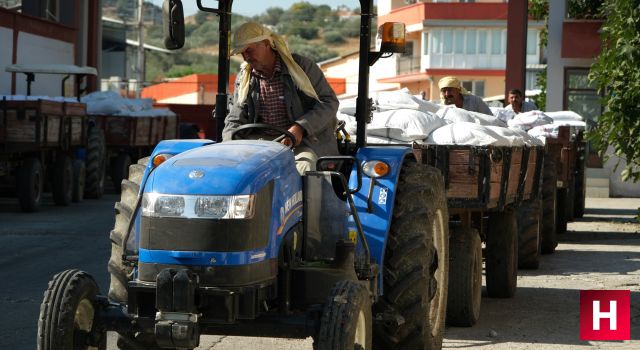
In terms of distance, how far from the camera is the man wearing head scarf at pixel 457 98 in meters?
14.7

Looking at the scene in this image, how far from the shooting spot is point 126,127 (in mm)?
27844

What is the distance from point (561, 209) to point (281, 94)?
11707 millimetres

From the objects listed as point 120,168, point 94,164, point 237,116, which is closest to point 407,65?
point 120,168

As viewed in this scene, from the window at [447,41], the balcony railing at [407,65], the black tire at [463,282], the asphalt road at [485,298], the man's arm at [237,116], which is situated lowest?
the asphalt road at [485,298]

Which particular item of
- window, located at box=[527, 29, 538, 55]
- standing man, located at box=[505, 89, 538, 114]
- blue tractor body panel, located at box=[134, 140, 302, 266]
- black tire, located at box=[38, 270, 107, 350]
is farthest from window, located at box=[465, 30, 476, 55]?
black tire, located at box=[38, 270, 107, 350]

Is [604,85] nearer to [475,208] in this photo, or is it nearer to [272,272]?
[475,208]

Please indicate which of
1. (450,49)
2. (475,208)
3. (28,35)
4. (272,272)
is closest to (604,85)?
(475,208)

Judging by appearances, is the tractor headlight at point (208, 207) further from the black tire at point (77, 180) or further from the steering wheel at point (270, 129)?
the black tire at point (77, 180)

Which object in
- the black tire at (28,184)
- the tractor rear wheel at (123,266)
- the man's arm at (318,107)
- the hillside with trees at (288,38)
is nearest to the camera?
the tractor rear wheel at (123,266)

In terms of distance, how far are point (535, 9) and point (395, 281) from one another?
30.1 metres

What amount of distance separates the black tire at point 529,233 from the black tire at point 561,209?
498cm

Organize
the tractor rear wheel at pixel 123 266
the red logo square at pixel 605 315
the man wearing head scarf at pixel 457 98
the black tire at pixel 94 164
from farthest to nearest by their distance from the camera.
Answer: the black tire at pixel 94 164 → the man wearing head scarf at pixel 457 98 → the red logo square at pixel 605 315 → the tractor rear wheel at pixel 123 266

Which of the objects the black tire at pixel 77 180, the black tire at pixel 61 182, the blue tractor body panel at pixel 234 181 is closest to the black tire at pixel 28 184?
the black tire at pixel 61 182

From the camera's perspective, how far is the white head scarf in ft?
24.7
